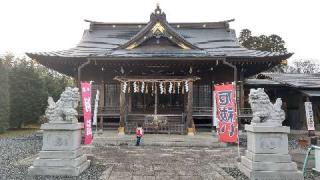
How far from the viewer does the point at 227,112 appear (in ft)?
34.0

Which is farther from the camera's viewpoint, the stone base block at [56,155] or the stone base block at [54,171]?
the stone base block at [56,155]

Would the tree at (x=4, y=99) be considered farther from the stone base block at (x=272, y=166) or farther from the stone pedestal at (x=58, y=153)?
the stone base block at (x=272, y=166)

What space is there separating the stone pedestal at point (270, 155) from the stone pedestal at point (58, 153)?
4.51 meters

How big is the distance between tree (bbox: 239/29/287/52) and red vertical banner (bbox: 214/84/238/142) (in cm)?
3187

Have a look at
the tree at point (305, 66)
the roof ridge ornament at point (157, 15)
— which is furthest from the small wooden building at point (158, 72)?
the tree at point (305, 66)

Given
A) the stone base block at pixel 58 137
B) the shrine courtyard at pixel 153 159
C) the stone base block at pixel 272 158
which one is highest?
the stone base block at pixel 58 137

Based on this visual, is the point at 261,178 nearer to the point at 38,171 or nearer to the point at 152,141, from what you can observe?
the point at 38,171

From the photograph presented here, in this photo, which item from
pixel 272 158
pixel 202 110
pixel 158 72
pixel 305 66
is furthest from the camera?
pixel 305 66

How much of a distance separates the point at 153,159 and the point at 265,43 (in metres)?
33.9

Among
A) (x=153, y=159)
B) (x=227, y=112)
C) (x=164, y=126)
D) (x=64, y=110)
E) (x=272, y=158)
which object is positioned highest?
(x=64, y=110)

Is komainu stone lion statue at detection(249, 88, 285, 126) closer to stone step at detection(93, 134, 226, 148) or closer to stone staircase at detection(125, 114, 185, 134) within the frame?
stone step at detection(93, 134, 226, 148)

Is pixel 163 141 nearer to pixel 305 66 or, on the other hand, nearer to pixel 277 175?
pixel 277 175

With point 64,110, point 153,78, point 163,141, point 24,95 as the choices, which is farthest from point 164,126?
point 24,95

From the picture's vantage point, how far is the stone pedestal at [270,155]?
7.86 meters
